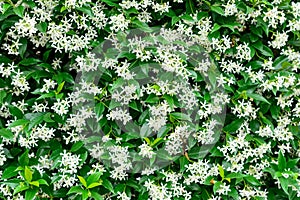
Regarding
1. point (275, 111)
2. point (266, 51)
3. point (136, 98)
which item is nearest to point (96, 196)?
point (136, 98)

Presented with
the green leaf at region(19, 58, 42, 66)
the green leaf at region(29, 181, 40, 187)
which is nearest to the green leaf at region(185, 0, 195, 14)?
the green leaf at region(19, 58, 42, 66)

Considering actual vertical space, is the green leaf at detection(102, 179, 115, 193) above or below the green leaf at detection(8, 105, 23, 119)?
below

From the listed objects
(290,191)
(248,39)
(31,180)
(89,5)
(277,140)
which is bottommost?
(290,191)

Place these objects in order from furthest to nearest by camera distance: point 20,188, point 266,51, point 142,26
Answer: point 266,51 < point 142,26 < point 20,188

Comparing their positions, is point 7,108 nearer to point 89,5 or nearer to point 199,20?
point 89,5

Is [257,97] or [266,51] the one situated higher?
[266,51]

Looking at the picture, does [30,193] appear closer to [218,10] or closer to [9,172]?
[9,172]

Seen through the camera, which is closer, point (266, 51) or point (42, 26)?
point (42, 26)

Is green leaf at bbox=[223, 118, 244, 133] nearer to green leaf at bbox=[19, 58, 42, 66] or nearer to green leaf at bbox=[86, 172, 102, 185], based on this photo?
green leaf at bbox=[86, 172, 102, 185]

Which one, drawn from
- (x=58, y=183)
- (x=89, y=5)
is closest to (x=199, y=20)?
(x=89, y=5)
